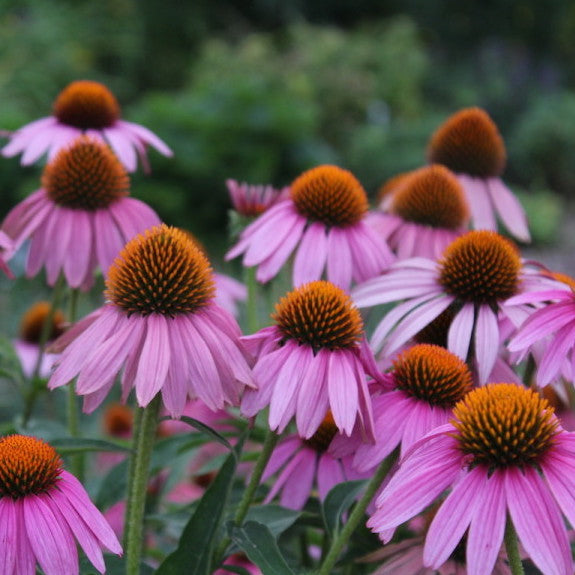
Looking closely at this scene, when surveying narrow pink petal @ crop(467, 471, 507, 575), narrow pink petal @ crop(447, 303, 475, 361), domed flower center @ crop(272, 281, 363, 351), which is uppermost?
domed flower center @ crop(272, 281, 363, 351)

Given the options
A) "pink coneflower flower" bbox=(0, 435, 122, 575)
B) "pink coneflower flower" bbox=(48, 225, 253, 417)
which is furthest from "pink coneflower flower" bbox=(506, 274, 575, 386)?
"pink coneflower flower" bbox=(0, 435, 122, 575)

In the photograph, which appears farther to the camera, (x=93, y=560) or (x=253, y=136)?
(x=253, y=136)

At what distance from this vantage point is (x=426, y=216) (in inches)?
43.9

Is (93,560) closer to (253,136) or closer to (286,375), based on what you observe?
(286,375)

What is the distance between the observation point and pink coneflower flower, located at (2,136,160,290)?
97 cm

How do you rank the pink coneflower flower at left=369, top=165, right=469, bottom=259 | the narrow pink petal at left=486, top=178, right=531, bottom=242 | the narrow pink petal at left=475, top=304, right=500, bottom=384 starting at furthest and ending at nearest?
the narrow pink petal at left=486, top=178, right=531, bottom=242, the pink coneflower flower at left=369, top=165, right=469, bottom=259, the narrow pink petal at left=475, top=304, right=500, bottom=384

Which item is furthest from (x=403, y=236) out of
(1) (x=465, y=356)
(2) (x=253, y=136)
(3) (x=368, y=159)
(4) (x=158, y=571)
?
(3) (x=368, y=159)

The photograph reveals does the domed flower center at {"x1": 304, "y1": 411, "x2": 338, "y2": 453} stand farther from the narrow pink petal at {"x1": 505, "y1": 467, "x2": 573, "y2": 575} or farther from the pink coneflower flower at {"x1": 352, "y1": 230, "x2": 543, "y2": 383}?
the narrow pink petal at {"x1": 505, "y1": 467, "x2": 573, "y2": 575}

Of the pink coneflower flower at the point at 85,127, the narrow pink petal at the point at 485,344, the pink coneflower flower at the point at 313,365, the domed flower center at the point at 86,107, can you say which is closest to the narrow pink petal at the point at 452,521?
the pink coneflower flower at the point at 313,365

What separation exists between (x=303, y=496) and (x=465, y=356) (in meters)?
0.21

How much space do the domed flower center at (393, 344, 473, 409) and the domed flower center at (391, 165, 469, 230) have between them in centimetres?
37

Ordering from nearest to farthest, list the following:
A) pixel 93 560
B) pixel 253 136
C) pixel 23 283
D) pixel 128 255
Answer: pixel 93 560
pixel 128 255
pixel 23 283
pixel 253 136

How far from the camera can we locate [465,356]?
824 millimetres

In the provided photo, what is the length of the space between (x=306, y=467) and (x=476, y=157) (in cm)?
67
